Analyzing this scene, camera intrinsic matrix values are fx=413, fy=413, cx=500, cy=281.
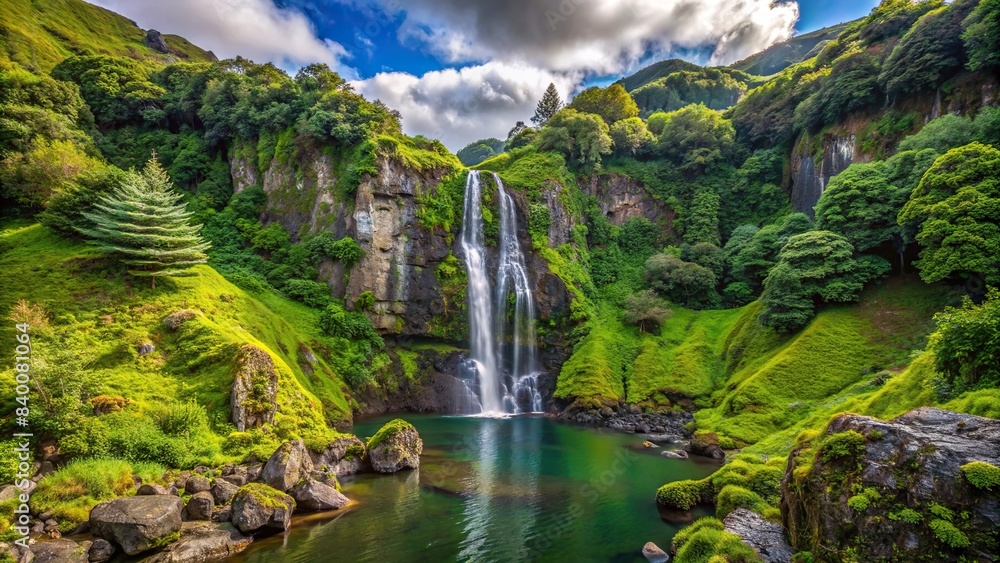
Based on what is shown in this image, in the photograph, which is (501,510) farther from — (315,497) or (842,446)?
(842,446)

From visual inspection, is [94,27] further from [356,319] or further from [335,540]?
[335,540]

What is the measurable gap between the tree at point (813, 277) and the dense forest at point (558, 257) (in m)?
0.18

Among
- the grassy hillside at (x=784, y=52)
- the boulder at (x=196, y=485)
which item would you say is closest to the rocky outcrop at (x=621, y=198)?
the boulder at (x=196, y=485)

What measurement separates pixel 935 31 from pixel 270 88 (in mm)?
65808

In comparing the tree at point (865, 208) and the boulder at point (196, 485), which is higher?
the tree at point (865, 208)

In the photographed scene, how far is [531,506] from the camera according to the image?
1627 cm

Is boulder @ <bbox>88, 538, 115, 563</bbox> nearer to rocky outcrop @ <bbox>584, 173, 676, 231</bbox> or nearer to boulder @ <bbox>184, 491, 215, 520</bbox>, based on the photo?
boulder @ <bbox>184, 491, 215, 520</bbox>

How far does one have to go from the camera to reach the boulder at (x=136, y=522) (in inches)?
437

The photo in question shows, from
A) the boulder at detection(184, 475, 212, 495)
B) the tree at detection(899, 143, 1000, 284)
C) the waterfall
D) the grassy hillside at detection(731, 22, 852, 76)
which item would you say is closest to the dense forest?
the tree at detection(899, 143, 1000, 284)

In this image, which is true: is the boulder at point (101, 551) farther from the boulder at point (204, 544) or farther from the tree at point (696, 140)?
the tree at point (696, 140)

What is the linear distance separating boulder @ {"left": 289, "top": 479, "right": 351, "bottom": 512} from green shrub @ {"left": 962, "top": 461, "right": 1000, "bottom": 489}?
17149 millimetres

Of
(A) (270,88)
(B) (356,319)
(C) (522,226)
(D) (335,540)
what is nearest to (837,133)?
(C) (522,226)

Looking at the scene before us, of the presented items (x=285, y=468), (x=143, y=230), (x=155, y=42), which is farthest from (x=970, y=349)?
(x=155, y=42)

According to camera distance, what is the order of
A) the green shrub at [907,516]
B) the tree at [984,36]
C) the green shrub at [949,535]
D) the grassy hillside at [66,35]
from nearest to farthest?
the green shrub at [949,535]
the green shrub at [907,516]
the tree at [984,36]
the grassy hillside at [66,35]
